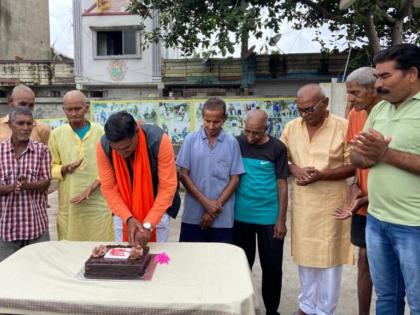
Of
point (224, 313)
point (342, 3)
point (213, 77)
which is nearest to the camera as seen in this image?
point (224, 313)

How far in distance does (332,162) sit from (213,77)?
12.6m

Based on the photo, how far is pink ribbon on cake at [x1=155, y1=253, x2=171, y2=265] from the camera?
222 cm

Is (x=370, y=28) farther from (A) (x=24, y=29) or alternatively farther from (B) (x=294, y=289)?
(A) (x=24, y=29)

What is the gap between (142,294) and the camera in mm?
1853

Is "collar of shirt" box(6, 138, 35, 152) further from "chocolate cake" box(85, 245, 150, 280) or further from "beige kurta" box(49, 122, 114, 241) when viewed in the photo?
"chocolate cake" box(85, 245, 150, 280)

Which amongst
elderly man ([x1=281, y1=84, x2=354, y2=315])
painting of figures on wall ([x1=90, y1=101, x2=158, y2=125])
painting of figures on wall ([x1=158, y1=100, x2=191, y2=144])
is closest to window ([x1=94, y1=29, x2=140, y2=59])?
painting of figures on wall ([x1=90, y1=101, x2=158, y2=125])

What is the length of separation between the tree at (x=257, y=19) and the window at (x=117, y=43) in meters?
6.55

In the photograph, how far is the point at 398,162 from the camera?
192 cm

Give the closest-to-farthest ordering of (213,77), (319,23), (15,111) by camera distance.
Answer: (15,111) < (319,23) < (213,77)

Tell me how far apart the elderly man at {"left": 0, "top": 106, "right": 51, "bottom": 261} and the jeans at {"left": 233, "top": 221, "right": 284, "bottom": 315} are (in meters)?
1.45

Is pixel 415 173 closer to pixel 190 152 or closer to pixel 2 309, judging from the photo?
pixel 190 152

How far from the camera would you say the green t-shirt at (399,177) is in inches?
76.3

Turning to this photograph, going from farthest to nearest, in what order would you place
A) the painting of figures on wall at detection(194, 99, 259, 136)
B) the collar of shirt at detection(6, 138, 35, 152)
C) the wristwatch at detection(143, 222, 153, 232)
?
the painting of figures on wall at detection(194, 99, 259, 136), the collar of shirt at detection(6, 138, 35, 152), the wristwatch at detection(143, 222, 153, 232)

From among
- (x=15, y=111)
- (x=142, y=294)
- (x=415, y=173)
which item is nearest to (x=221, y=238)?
(x=142, y=294)
